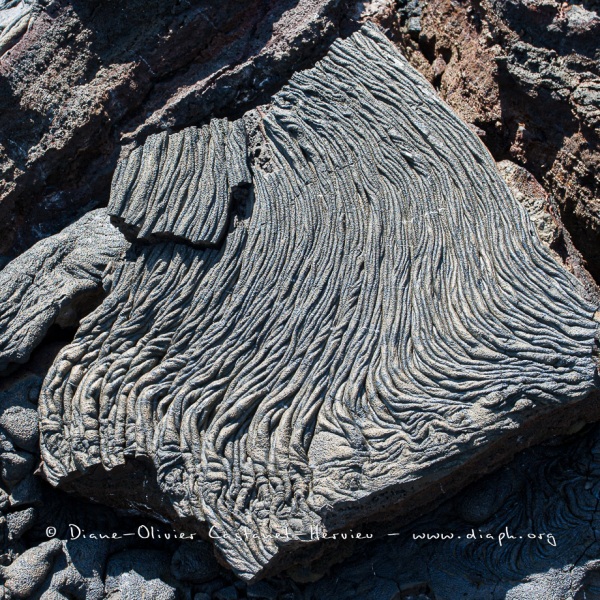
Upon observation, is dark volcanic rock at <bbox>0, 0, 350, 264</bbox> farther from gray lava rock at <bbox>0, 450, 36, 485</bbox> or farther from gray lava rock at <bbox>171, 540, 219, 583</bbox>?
gray lava rock at <bbox>171, 540, 219, 583</bbox>

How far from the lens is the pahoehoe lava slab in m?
2.78

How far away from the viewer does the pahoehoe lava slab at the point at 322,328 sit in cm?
278

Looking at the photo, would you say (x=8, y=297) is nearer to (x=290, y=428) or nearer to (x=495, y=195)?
(x=290, y=428)

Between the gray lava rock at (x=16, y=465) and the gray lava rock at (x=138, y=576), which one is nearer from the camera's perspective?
the gray lava rock at (x=138, y=576)

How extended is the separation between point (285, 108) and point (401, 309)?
1.05 meters

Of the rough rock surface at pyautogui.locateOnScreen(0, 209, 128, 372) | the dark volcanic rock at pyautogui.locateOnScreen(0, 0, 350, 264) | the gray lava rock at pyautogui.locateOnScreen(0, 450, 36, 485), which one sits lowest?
the gray lava rock at pyautogui.locateOnScreen(0, 450, 36, 485)

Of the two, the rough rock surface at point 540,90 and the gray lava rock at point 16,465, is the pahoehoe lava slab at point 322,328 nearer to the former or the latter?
the gray lava rock at point 16,465

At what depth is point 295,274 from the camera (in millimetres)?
3092

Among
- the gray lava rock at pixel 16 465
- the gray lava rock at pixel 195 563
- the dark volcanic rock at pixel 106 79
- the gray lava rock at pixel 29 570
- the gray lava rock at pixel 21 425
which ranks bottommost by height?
the gray lava rock at pixel 29 570

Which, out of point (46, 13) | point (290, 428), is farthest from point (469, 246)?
point (46, 13)

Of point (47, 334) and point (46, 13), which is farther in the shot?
point (46, 13)

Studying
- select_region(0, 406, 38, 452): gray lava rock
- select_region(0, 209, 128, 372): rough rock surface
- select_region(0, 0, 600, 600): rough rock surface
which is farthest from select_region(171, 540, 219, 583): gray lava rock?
select_region(0, 209, 128, 372): rough rock surface

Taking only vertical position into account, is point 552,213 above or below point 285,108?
below

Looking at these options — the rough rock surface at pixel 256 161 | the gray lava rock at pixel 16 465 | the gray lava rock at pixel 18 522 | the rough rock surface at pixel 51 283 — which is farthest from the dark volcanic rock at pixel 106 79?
the gray lava rock at pixel 18 522
